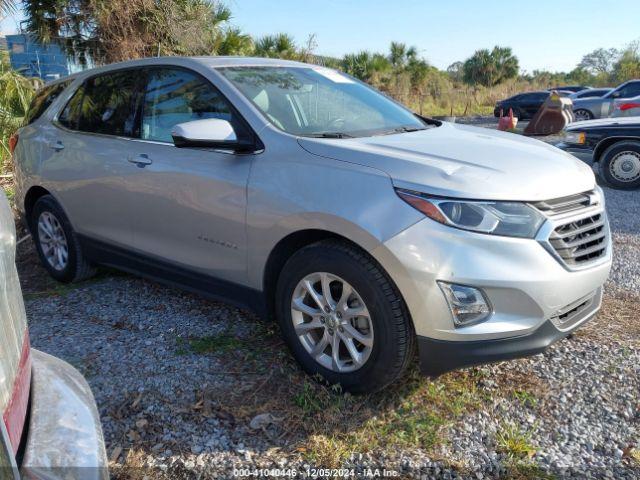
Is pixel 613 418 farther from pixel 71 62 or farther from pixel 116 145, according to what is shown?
pixel 71 62

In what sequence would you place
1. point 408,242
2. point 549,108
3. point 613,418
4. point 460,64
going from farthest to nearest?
point 460,64 → point 549,108 → point 613,418 → point 408,242

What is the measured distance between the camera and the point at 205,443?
2.54m

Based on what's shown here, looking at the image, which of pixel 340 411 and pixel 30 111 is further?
pixel 30 111

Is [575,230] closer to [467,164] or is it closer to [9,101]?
[467,164]

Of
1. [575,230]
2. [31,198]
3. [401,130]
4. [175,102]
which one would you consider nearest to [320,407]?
[575,230]

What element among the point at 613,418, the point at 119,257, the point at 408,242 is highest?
the point at 408,242

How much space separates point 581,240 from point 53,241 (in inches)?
157

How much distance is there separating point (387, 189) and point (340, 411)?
43.4 inches

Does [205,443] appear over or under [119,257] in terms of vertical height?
under

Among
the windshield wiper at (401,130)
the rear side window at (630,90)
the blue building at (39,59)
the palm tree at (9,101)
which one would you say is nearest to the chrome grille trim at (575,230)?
the windshield wiper at (401,130)

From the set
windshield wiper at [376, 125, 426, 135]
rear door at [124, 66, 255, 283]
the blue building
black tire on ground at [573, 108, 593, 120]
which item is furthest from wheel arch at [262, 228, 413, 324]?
black tire on ground at [573, 108, 593, 120]

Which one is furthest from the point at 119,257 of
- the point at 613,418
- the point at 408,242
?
the point at 613,418

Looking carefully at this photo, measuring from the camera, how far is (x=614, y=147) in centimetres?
834

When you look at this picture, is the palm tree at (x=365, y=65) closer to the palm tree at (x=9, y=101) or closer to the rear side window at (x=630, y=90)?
the rear side window at (x=630, y=90)
